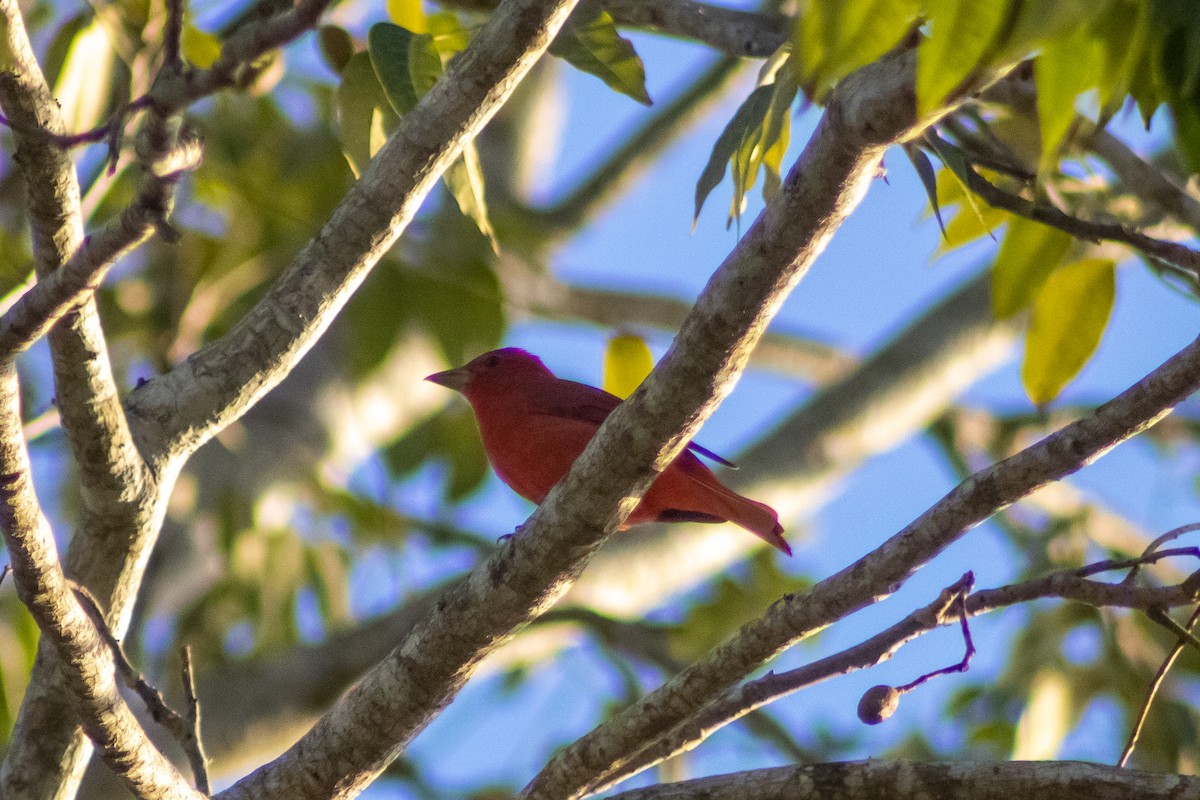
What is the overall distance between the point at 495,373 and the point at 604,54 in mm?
2119

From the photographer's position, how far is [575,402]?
4289mm

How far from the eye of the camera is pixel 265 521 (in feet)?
19.0

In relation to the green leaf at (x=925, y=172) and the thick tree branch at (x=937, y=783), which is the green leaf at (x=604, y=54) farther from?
the thick tree branch at (x=937, y=783)

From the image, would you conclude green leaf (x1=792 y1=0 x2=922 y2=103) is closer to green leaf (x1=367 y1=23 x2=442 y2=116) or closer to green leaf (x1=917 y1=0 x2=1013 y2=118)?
green leaf (x1=917 y1=0 x2=1013 y2=118)

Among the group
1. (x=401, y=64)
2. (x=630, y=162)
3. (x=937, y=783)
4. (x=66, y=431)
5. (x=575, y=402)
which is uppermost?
(x=630, y=162)

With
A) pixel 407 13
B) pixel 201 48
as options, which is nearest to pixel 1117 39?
pixel 407 13

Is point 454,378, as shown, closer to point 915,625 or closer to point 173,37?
point 915,625

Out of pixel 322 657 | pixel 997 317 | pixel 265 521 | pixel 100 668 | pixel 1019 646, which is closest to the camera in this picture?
pixel 100 668

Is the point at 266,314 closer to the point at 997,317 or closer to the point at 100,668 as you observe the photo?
the point at 100,668

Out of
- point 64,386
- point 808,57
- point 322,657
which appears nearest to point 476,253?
point 322,657

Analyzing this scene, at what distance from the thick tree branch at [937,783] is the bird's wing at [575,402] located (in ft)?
6.52

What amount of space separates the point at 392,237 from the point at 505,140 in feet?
18.7

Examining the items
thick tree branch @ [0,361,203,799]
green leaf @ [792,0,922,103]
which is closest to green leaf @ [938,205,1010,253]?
green leaf @ [792,0,922,103]

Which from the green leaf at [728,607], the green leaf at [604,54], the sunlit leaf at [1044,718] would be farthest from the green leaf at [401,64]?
the green leaf at [728,607]
